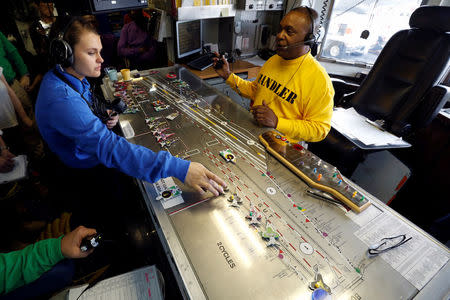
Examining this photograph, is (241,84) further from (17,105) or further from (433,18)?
(17,105)

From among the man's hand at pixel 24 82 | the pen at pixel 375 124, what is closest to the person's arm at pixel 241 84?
the pen at pixel 375 124

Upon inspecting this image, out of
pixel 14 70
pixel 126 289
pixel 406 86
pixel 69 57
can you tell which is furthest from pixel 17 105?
pixel 406 86

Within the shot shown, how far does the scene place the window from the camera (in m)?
2.69

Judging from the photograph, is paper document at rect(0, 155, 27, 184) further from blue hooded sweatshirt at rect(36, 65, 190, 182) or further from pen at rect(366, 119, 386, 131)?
pen at rect(366, 119, 386, 131)

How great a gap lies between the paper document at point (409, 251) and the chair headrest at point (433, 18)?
179 cm

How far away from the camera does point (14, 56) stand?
238 cm

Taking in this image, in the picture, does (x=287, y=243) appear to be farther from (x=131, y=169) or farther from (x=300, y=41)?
(x=300, y=41)

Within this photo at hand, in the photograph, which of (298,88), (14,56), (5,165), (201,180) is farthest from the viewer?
(14,56)

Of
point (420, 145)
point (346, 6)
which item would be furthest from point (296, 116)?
point (346, 6)

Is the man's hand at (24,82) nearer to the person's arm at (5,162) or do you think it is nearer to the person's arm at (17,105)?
the person's arm at (17,105)

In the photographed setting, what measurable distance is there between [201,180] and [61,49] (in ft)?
2.78

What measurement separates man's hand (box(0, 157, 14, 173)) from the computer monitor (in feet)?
6.21

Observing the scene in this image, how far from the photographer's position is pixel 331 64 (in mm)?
3297

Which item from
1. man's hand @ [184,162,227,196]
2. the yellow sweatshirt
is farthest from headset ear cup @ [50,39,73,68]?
the yellow sweatshirt
